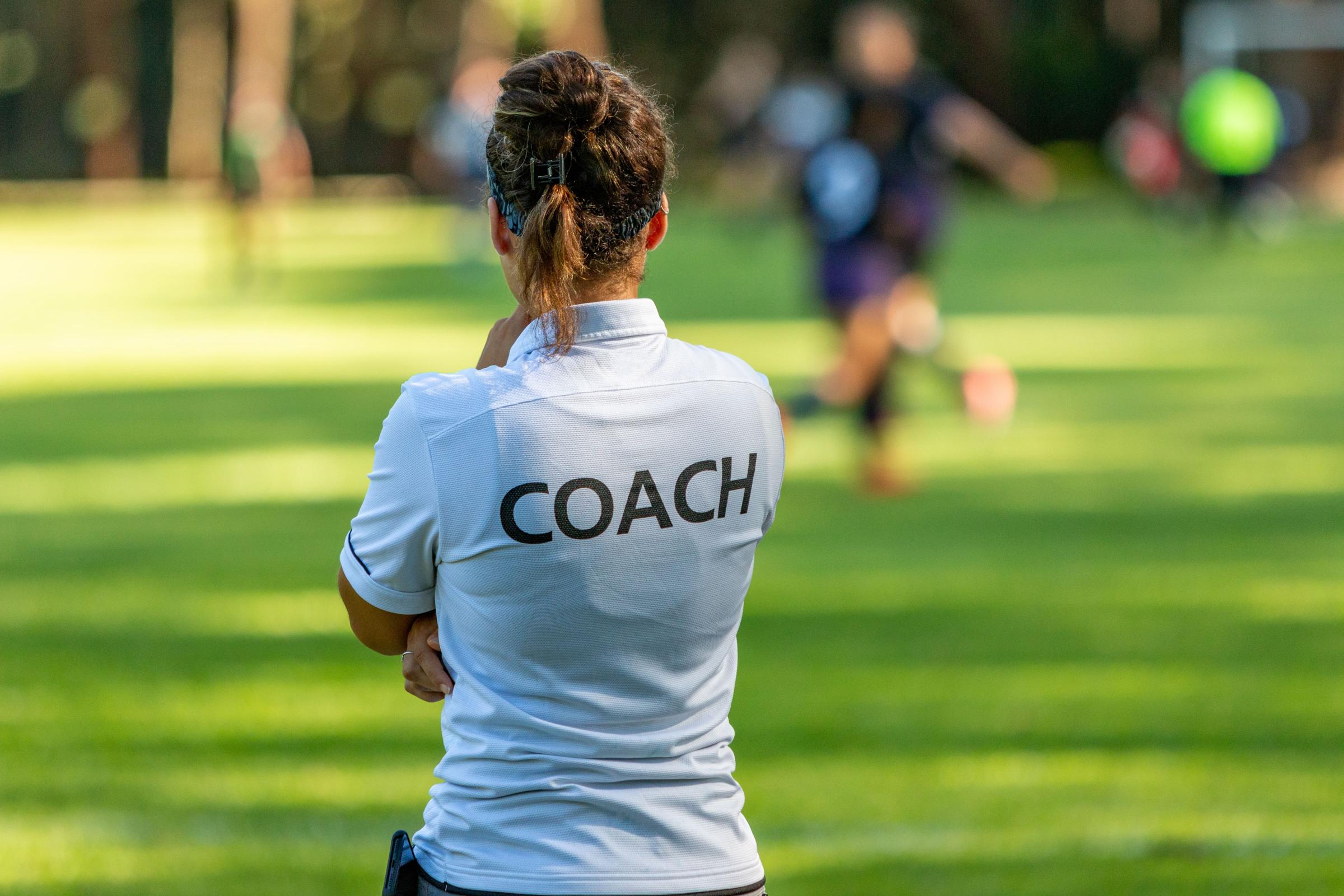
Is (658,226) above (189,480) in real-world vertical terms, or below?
above

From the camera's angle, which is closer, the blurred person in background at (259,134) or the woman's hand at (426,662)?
the woman's hand at (426,662)

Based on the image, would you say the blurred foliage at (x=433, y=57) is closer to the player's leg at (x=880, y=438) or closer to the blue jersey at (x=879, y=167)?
the player's leg at (x=880, y=438)

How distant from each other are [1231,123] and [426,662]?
3203 centimetres

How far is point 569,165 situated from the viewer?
2.41m

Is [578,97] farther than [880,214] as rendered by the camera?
No

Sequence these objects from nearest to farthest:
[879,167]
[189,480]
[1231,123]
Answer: [879,167], [189,480], [1231,123]

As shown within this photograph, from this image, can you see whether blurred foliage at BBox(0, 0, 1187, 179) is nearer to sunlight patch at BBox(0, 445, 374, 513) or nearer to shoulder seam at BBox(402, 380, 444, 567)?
sunlight patch at BBox(0, 445, 374, 513)

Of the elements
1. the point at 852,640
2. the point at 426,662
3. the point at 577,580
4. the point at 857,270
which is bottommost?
the point at 852,640

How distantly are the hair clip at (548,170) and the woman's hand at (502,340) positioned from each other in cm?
22

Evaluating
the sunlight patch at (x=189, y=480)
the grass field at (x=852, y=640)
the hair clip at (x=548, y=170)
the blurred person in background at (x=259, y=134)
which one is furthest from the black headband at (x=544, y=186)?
the blurred person in background at (x=259, y=134)

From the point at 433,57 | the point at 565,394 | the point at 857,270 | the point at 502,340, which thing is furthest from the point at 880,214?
the point at 433,57

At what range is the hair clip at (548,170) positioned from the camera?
2.40 m

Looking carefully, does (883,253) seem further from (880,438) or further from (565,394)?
(565,394)

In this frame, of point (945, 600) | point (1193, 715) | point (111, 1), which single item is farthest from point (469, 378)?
point (111, 1)
